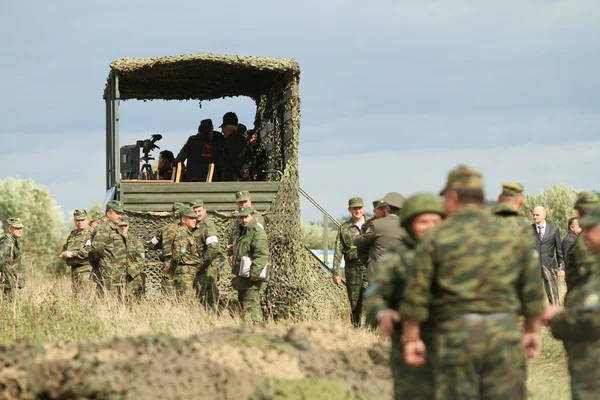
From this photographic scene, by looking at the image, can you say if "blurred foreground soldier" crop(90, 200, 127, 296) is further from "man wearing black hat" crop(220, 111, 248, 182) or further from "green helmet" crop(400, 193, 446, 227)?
"green helmet" crop(400, 193, 446, 227)

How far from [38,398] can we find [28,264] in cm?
833

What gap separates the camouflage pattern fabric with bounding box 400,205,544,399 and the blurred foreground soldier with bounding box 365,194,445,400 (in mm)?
222

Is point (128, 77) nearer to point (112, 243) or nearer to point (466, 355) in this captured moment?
point (112, 243)

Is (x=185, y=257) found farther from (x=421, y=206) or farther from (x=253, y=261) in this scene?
(x=421, y=206)

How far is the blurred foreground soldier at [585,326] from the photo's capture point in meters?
5.23

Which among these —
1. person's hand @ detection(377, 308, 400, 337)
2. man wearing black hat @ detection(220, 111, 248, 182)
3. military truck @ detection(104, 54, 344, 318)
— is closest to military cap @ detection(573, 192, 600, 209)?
person's hand @ detection(377, 308, 400, 337)

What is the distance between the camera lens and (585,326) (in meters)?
5.25

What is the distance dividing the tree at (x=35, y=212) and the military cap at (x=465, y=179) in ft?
101

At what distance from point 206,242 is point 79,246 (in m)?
2.86

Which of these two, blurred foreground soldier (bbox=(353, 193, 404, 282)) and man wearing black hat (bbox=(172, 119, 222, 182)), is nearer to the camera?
blurred foreground soldier (bbox=(353, 193, 404, 282))

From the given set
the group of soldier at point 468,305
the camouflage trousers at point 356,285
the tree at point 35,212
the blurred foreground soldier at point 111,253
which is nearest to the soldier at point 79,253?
the blurred foreground soldier at point 111,253

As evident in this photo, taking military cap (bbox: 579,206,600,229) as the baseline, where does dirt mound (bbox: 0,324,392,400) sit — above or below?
below

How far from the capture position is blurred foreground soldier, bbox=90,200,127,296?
42.4 ft

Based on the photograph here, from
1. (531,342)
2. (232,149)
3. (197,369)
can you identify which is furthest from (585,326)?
(232,149)
